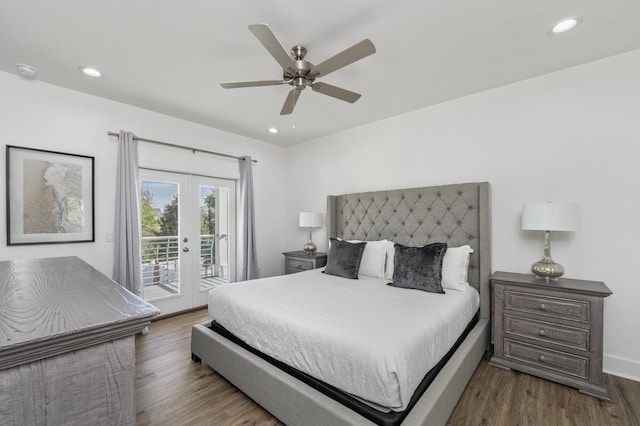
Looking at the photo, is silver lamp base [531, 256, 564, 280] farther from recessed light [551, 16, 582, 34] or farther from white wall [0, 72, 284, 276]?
white wall [0, 72, 284, 276]

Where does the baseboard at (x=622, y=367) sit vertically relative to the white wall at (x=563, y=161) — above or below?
below

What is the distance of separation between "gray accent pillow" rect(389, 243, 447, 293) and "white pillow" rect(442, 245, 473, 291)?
101 mm

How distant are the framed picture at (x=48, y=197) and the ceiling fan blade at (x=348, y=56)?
2.87 meters

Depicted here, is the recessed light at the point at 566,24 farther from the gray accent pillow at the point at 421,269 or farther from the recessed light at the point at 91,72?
the recessed light at the point at 91,72

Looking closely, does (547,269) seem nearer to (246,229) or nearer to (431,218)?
(431,218)

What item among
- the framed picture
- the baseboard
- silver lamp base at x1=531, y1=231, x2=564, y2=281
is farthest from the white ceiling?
the baseboard

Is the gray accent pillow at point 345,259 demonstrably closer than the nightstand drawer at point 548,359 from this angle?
No

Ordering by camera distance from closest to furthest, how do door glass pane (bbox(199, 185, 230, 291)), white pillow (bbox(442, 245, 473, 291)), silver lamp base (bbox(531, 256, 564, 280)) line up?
silver lamp base (bbox(531, 256, 564, 280)), white pillow (bbox(442, 245, 473, 291)), door glass pane (bbox(199, 185, 230, 291))

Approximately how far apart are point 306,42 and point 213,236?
10.4 feet

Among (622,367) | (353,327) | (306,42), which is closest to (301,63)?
(306,42)

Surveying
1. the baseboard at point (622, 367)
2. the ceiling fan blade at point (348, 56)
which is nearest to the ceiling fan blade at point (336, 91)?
the ceiling fan blade at point (348, 56)

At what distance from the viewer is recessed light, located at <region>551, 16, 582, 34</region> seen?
1.99m

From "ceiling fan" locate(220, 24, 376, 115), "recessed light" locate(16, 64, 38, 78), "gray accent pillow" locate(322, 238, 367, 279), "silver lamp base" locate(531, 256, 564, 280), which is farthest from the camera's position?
"gray accent pillow" locate(322, 238, 367, 279)

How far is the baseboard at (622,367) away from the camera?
2334 millimetres
